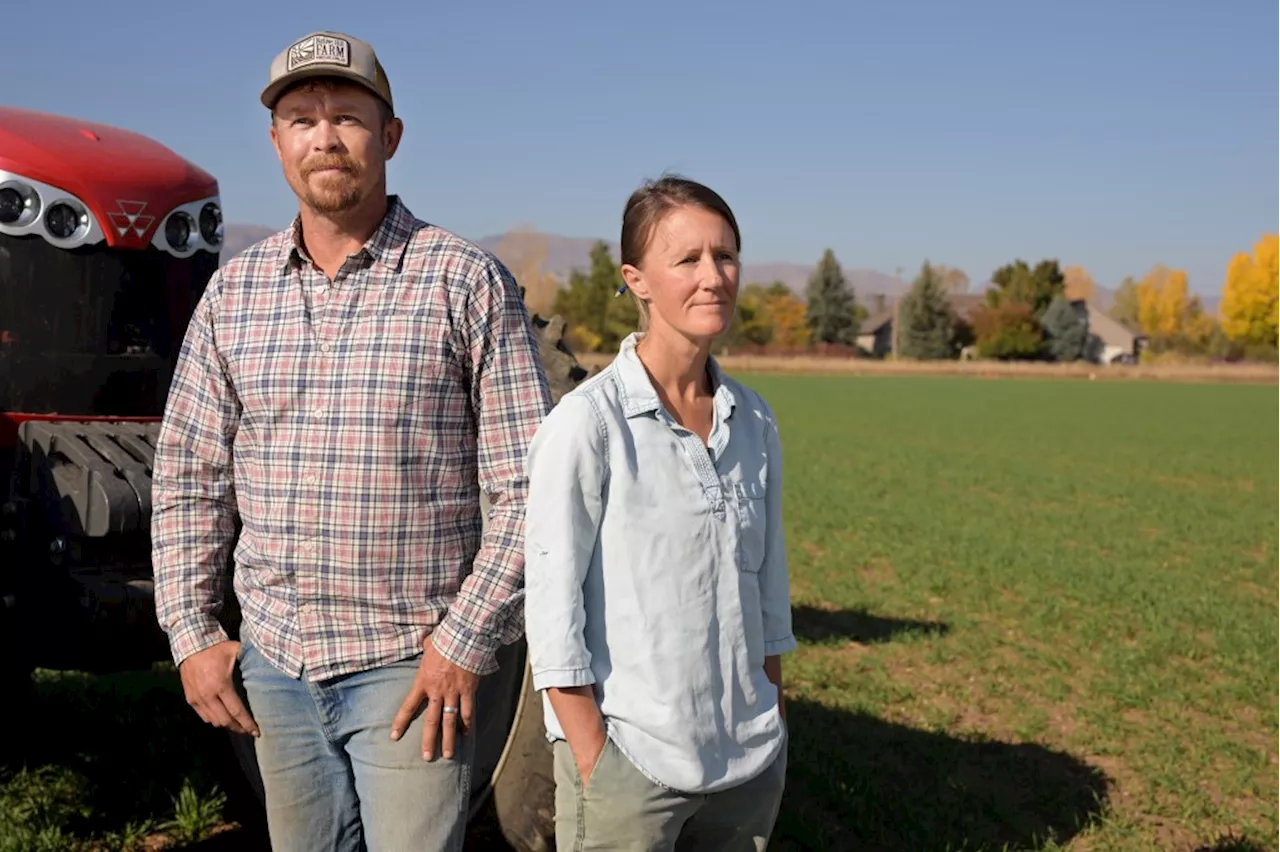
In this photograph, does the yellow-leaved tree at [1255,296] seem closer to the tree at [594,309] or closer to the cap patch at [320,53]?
the tree at [594,309]

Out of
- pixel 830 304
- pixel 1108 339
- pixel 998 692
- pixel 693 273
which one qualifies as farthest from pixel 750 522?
pixel 1108 339

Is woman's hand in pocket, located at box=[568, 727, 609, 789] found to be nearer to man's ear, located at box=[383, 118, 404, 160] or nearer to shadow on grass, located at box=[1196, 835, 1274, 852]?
man's ear, located at box=[383, 118, 404, 160]

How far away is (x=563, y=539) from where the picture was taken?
195cm

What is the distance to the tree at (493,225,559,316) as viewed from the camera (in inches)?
3486

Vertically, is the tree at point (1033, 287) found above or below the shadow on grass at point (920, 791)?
above

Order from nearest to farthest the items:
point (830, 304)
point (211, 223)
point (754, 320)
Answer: point (211, 223) → point (754, 320) → point (830, 304)

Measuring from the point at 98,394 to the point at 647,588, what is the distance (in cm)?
225

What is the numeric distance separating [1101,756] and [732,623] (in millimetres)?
3749

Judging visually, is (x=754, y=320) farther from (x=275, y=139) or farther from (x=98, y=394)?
(x=275, y=139)

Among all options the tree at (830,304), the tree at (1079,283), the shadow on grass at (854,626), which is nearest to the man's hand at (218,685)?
the shadow on grass at (854,626)

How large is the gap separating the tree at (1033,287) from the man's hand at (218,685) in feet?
260

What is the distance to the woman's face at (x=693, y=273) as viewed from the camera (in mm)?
2062

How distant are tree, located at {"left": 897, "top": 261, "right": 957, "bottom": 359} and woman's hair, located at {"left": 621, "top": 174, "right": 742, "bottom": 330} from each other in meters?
73.6

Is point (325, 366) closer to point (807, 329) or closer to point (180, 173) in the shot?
point (180, 173)
